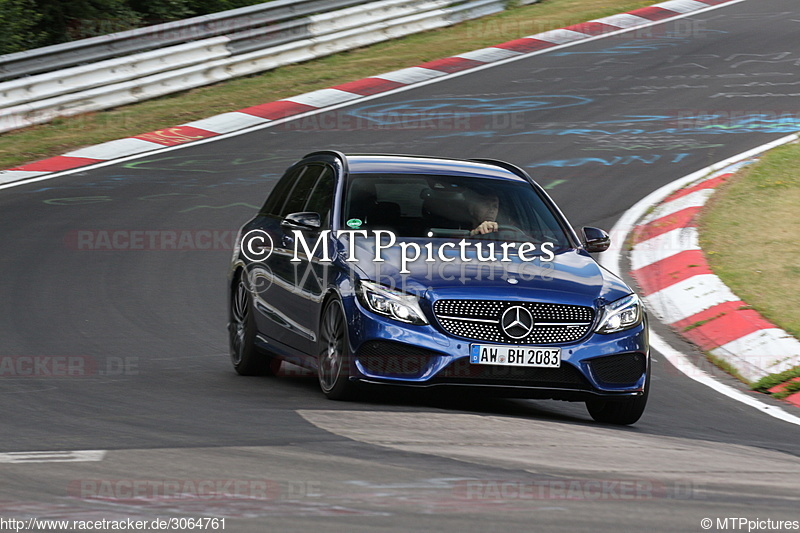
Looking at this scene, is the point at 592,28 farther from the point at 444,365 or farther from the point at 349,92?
the point at 444,365

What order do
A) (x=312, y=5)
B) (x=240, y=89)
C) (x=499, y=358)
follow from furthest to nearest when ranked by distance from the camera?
(x=312, y=5) → (x=240, y=89) → (x=499, y=358)

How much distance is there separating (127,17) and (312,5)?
3.23 meters

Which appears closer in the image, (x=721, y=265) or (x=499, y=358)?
(x=499, y=358)

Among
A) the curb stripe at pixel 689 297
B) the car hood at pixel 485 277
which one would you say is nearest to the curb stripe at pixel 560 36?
the curb stripe at pixel 689 297

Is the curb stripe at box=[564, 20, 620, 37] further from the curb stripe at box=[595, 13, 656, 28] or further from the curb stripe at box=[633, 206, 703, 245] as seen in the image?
the curb stripe at box=[633, 206, 703, 245]

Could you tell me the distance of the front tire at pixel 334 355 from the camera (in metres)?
7.58

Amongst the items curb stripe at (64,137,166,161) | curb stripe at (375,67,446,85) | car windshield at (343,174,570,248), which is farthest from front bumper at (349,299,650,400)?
curb stripe at (375,67,446,85)

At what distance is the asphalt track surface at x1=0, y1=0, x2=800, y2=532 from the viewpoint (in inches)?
202

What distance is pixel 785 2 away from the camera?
2867 cm

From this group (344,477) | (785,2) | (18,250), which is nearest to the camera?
(344,477)

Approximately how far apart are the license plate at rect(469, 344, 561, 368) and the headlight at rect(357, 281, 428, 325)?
13.7 inches

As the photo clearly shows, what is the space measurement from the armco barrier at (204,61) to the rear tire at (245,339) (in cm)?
968

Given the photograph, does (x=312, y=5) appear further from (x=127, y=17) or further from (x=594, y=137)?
(x=594, y=137)

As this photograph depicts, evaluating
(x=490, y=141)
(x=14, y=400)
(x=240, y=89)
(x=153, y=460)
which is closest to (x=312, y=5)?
(x=240, y=89)
